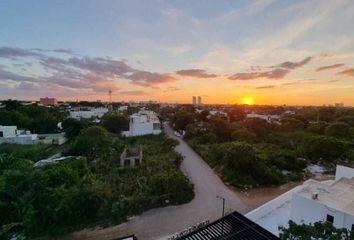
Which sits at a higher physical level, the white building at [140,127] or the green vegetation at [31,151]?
the white building at [140,127]

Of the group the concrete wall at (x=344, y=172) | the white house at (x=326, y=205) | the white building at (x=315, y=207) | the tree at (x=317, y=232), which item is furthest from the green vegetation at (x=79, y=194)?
the tree at (x=317, y=232)

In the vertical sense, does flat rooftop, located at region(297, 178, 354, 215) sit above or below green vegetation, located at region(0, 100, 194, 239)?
above

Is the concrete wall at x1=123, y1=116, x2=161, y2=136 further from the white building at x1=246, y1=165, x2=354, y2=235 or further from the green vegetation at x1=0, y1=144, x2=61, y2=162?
the white building at x1=246, y1=165, x2=354, y2=235

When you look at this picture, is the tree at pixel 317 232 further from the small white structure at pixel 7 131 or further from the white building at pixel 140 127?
the small white structure at pixel 7 131

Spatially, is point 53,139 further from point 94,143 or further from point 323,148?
point 323,148

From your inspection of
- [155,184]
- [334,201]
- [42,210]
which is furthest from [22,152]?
[334,201]

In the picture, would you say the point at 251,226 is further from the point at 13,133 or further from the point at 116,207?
the point at 13,133

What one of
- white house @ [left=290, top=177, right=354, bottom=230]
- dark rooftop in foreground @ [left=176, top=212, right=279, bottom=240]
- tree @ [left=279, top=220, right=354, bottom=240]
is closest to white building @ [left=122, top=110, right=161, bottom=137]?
white house @ [left=290, top=177, right=354, bottom=230]
